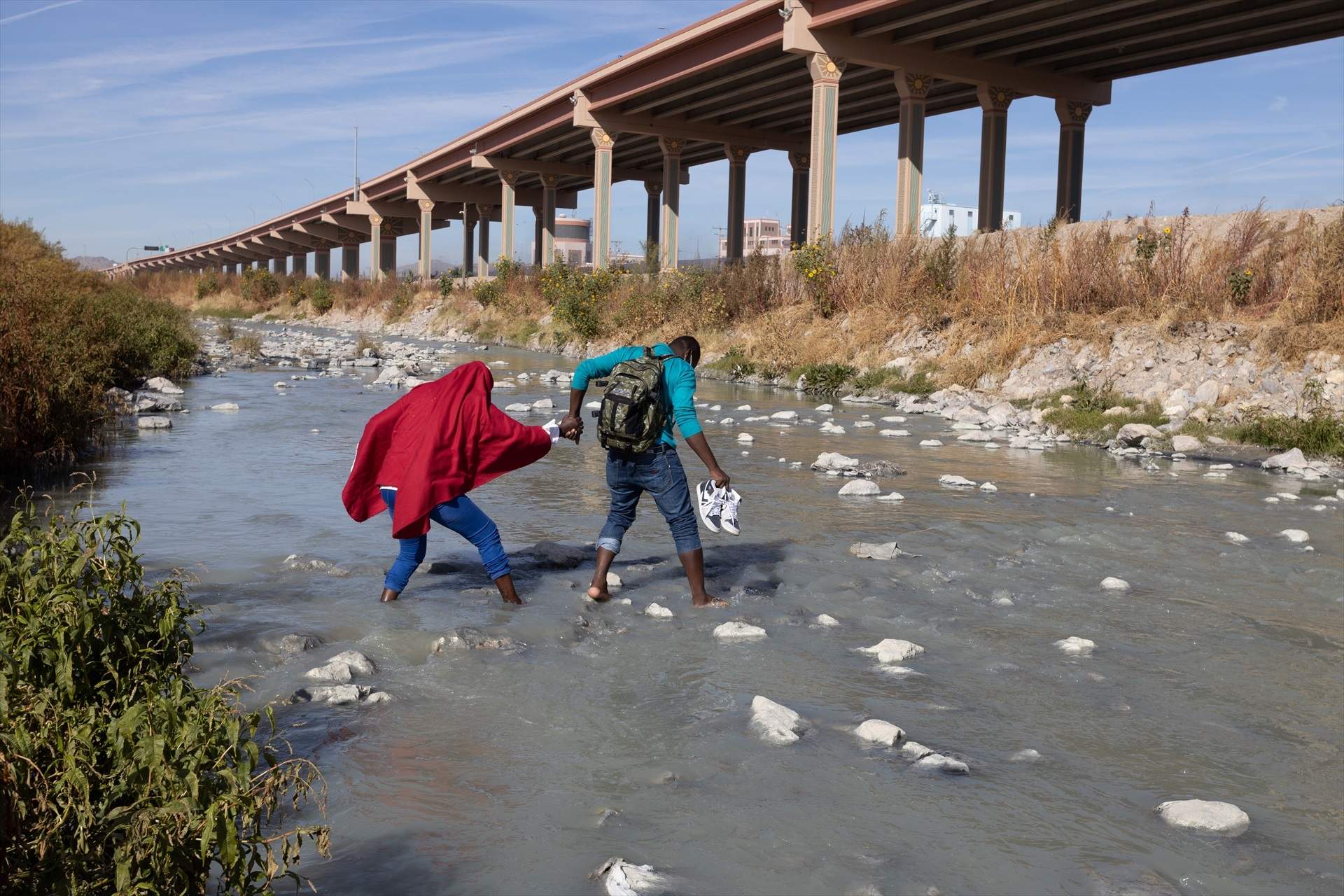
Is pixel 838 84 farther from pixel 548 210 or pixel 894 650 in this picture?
pixel 548 210

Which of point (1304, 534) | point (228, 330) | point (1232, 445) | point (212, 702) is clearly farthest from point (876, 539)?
point (228, 330)

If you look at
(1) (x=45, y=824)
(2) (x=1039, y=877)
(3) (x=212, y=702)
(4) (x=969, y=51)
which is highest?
(4) (x=969, y=51)

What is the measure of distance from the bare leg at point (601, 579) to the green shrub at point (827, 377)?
12.6m

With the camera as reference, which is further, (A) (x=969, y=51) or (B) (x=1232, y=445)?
(A) (x=969, y=51)

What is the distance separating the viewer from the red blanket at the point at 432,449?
5.49 m

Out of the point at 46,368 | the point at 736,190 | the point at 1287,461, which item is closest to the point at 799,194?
the point at 736,190

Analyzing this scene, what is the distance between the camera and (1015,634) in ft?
17.5

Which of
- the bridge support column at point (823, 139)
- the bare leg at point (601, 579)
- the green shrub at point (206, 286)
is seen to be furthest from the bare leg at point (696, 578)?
the green shrub at point (206, 286)

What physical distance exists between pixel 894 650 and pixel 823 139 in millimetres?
22420

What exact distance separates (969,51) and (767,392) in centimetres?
1326

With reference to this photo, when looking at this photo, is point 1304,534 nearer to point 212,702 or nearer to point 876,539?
point 876,539

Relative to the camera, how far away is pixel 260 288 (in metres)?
60.5

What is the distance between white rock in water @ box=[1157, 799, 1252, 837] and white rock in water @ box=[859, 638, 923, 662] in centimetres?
154

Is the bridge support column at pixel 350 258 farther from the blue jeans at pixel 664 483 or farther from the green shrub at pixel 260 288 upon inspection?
the blue jeans at pixel 664 483
